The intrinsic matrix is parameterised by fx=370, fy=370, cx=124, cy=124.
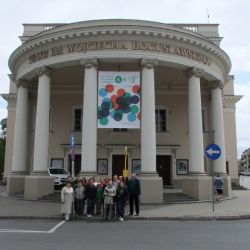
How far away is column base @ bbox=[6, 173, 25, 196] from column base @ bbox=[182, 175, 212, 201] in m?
10.7

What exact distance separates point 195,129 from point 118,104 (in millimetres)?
4789

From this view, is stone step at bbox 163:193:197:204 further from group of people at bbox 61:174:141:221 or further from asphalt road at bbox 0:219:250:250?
asphalt road at bbox 0:219:250:250

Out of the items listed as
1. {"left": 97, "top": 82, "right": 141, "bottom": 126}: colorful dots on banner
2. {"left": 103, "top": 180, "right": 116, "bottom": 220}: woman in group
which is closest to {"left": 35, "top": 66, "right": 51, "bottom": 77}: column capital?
{"left": 97, "top": 82, "right": 141, "bottom": 126}: colorful dots on banner

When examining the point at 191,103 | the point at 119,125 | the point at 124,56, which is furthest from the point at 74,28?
the point at 191,103

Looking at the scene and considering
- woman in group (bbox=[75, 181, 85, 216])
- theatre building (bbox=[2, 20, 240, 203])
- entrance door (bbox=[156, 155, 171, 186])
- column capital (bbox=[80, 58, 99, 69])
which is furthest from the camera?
entrance door (bbox=[156, 155, 171, 186])

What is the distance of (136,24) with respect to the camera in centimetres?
2050

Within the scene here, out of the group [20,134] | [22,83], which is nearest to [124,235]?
[20,134]

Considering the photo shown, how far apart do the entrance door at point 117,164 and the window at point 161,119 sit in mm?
3687

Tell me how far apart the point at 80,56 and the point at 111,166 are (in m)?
9.75

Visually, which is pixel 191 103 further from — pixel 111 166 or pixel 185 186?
pixel 111 166

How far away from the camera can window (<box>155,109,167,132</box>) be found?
28.5 meters

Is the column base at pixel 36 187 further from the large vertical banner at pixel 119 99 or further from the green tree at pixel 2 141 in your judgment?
the green tree at pixel 2 141

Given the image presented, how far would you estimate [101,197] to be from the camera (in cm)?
1484

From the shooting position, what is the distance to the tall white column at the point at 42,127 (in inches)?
842
